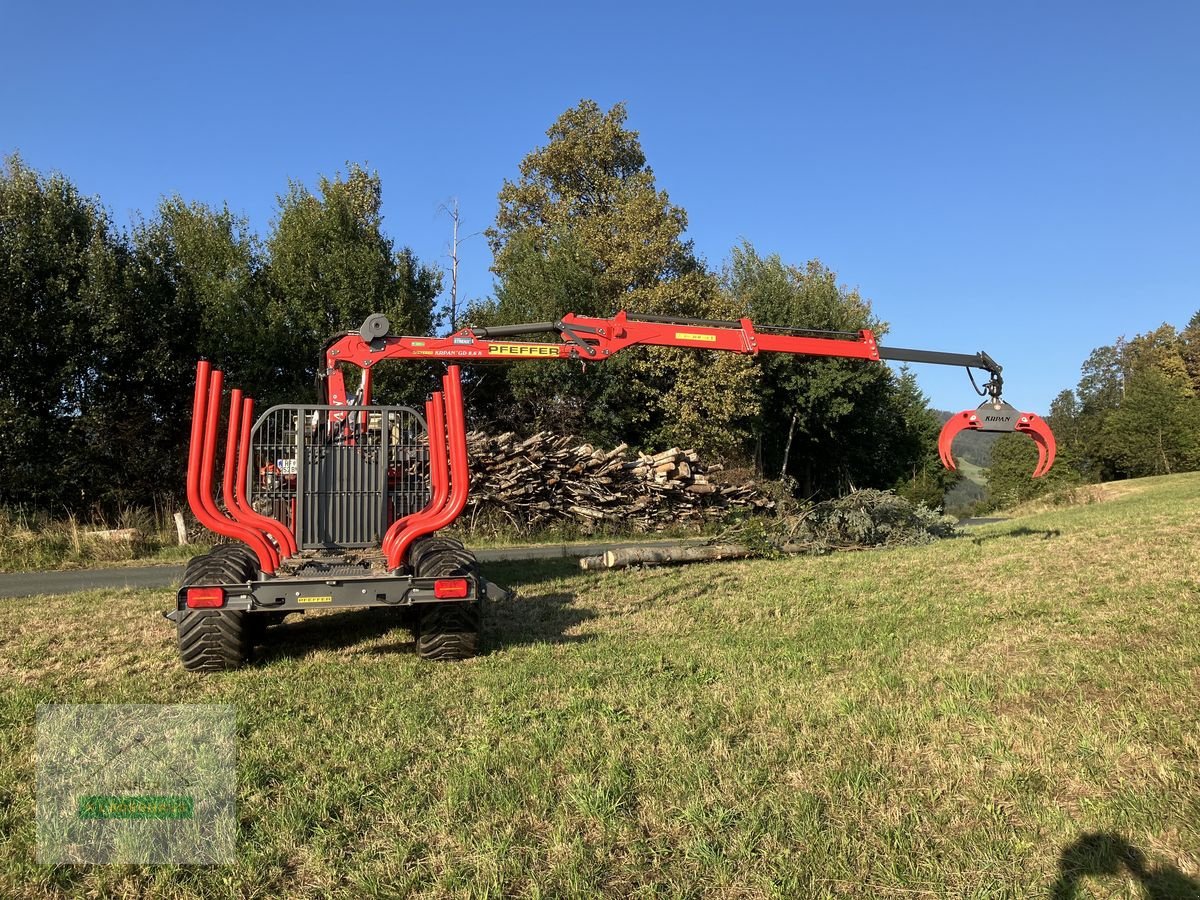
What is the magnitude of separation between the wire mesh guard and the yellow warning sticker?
2.91 meters

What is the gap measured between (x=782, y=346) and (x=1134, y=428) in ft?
168

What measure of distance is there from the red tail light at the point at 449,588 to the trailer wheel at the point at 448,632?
25 cm

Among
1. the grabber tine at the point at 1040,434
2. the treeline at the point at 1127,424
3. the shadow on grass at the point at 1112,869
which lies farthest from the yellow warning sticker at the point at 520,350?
the treeline at the point at 1127,424

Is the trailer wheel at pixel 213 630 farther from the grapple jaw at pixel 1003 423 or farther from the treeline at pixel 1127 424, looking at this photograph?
the treeline at pixel 1127 424

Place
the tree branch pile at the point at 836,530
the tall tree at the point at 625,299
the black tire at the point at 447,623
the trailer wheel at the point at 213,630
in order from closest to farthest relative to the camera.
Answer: the trailer wheel at the point at 213,630, the black tire at the point at 447,623, the tree branch pile at the point at 836,530, the tall tree at the point at 625,299

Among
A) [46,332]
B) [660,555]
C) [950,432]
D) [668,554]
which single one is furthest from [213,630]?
[46,332]

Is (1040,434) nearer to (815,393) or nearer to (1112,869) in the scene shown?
(1112,869)

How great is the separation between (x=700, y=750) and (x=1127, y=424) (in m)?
57.9

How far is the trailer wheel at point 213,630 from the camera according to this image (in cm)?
579

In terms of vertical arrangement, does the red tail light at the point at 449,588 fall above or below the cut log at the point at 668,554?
above

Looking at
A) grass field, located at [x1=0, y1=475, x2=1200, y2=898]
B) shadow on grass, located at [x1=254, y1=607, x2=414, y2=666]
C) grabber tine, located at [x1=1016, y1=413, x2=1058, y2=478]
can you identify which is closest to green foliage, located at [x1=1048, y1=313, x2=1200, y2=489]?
grabber tine, located at [x1=1016, y1=413, x2=1058, y2=478]

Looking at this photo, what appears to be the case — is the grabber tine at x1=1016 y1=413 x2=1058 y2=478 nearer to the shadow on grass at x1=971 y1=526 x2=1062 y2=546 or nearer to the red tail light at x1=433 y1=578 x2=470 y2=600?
the shadow on grass at x1=971 y1=526 x2=1062 y2=546

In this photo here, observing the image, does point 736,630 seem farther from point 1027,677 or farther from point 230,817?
point 230,817

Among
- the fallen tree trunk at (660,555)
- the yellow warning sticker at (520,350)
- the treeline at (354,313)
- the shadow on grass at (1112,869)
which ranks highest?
the treeline at (354,313)
